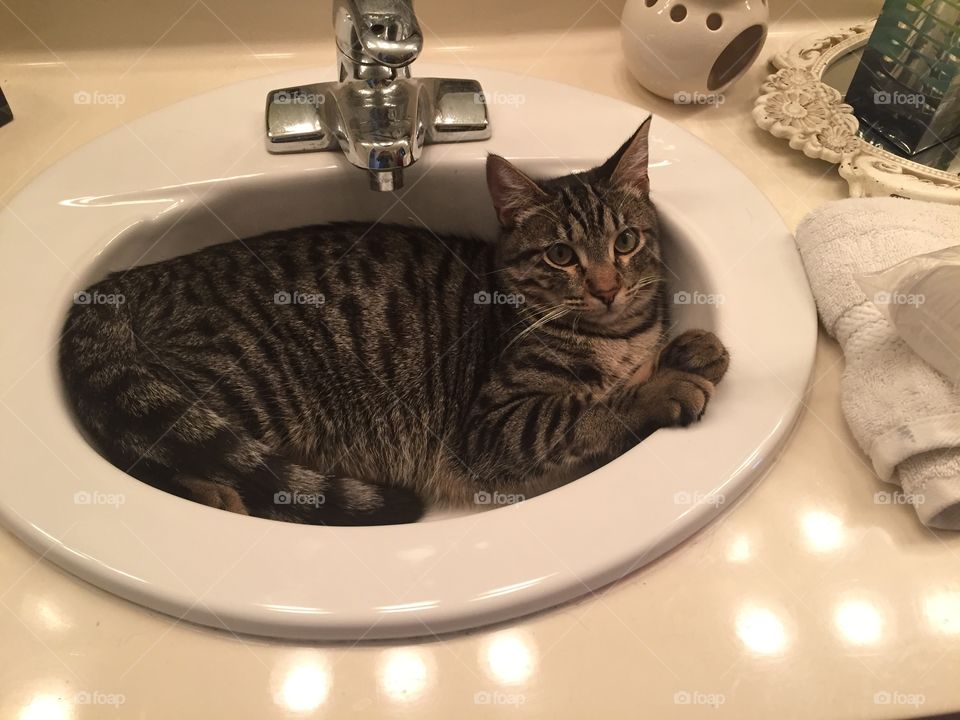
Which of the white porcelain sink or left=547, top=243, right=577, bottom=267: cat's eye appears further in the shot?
left=547, top=243, right=577, bottom=267: cat's eye

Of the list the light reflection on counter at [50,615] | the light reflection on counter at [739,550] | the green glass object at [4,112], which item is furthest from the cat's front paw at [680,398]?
the green glass object at [4,112]

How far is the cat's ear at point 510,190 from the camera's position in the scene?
90 centimetres

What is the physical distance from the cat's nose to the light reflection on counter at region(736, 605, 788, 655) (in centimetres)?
42

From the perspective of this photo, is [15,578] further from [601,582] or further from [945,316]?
[945,316]

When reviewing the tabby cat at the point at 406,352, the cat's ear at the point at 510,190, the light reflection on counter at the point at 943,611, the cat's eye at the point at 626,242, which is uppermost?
the cat's ear at the point at 510,190

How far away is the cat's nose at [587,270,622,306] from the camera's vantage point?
92 cm

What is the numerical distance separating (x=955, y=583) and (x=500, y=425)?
508mm

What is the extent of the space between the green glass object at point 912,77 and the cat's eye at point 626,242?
40cm

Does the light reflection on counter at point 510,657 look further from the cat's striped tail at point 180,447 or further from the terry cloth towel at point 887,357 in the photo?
the terry cloth towel at point 887,357

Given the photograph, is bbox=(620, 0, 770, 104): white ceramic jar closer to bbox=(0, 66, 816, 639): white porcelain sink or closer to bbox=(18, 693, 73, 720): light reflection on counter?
bbox=(0, 66, 816, 639): white porcelain sink

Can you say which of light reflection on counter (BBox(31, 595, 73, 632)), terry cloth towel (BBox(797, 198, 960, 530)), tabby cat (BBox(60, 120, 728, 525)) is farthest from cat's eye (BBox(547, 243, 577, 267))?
light reflection on counter (BBox(31, 595, 73, 632))

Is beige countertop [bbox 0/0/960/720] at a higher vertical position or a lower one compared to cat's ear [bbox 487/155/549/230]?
lower

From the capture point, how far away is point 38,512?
66cm

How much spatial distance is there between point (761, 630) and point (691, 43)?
2.48ft
